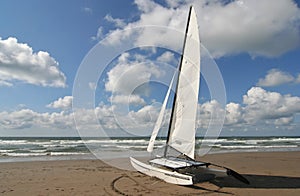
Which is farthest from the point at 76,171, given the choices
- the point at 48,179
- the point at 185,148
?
the point at 185,148

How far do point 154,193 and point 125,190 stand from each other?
109cm

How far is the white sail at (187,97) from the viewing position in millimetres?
10820

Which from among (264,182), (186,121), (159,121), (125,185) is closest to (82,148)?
(159,121)

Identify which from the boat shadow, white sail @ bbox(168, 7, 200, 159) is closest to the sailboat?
white sail @ bbox(168, 7, 200, 159)

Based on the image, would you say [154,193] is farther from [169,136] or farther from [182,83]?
[182,83]

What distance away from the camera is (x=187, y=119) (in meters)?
10.9

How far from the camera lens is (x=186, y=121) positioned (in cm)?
1095

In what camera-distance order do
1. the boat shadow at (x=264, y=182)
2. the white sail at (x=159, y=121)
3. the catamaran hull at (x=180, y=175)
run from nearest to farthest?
the catamaran hull at (x=180, y=175) < the boat shadow at (x=264, y=182) < the white sail at (x=159, y=121)

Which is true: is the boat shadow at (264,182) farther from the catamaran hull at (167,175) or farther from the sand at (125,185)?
the catamaran hull at (167,175)

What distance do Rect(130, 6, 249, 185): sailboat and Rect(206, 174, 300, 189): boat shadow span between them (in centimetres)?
46

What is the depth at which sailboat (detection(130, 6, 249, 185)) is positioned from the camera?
33.8 feet

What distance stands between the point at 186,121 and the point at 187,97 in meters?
0.99

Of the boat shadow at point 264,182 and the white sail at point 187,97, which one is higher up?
the white sail at point 187,97

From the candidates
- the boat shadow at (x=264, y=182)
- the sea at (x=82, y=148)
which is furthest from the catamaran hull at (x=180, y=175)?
the sea at (x=82, y=148)
